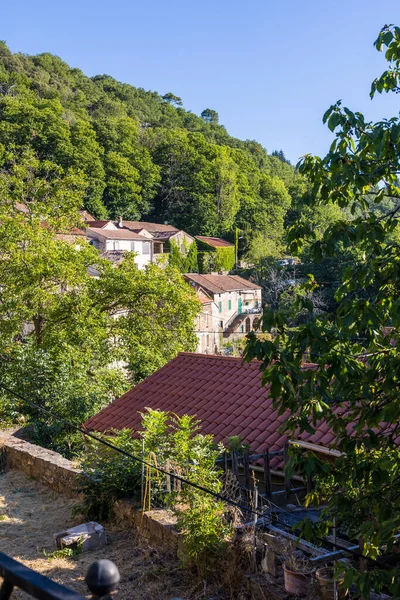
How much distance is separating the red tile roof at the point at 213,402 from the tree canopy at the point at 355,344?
12.7 feet

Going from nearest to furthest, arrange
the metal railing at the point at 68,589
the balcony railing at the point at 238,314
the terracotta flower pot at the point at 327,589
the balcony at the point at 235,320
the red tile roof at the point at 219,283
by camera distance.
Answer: the metal railing at the point at 68,589 → the terracotta flower pot at the point at 327,589 → the red tile roof at the point at 219,283 → the balcony at the point at 235,320 → the balcony railing at the point at 238,314

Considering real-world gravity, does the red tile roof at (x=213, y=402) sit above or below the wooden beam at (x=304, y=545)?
above

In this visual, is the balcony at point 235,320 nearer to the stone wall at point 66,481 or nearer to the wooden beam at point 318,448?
the stone wall at point 66,481

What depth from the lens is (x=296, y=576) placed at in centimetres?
479

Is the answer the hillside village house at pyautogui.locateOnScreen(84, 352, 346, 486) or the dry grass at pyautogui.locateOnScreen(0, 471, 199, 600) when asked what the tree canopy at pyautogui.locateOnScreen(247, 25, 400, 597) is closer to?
the dry grass at pyautogui.locateOnScreen(0, 471, 199, 600)

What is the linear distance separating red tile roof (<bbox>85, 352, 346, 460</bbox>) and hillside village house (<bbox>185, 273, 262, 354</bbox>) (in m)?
28.2

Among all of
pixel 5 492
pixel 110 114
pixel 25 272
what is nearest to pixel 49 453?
pixel 5 492

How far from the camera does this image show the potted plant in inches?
188

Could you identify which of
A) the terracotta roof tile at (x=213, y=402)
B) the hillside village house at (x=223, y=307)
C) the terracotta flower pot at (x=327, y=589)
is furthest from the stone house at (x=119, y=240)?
the terracotta flower pot at (x=327, y=589)

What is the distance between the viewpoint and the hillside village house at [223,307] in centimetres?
4103

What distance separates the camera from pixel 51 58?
90.6 m

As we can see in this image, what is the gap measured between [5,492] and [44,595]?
814 centimetres

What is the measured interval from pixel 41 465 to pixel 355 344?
611 centimetres

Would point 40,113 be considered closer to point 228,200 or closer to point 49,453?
point 228,200
